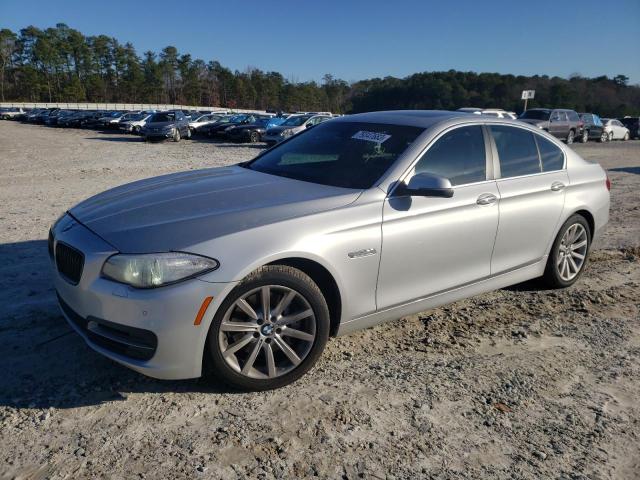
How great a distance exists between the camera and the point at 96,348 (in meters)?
2.81

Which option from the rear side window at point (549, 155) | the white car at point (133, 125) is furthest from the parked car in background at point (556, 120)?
the white car at point (133, 125)

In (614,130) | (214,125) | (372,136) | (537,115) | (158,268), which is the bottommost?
(158,268)

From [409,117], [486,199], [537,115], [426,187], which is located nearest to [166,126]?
[537,115]

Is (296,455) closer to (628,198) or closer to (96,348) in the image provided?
(96,348)

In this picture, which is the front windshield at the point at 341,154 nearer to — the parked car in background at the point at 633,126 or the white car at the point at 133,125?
the white car at the point at 133,125

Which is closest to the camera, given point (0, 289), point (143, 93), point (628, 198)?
point (0, 289)

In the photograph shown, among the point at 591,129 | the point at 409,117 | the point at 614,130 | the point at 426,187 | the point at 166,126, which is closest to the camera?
the point at 426,187

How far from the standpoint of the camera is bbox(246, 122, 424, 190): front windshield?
3.57 m

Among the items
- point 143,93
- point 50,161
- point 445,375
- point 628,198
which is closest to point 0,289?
point 445,375

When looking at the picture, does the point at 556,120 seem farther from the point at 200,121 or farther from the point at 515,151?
the point at 515,151

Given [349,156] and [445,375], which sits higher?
[349,156]

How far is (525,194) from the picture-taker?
4152mm

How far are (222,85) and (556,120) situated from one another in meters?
104

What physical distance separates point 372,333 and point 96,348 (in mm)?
1935
